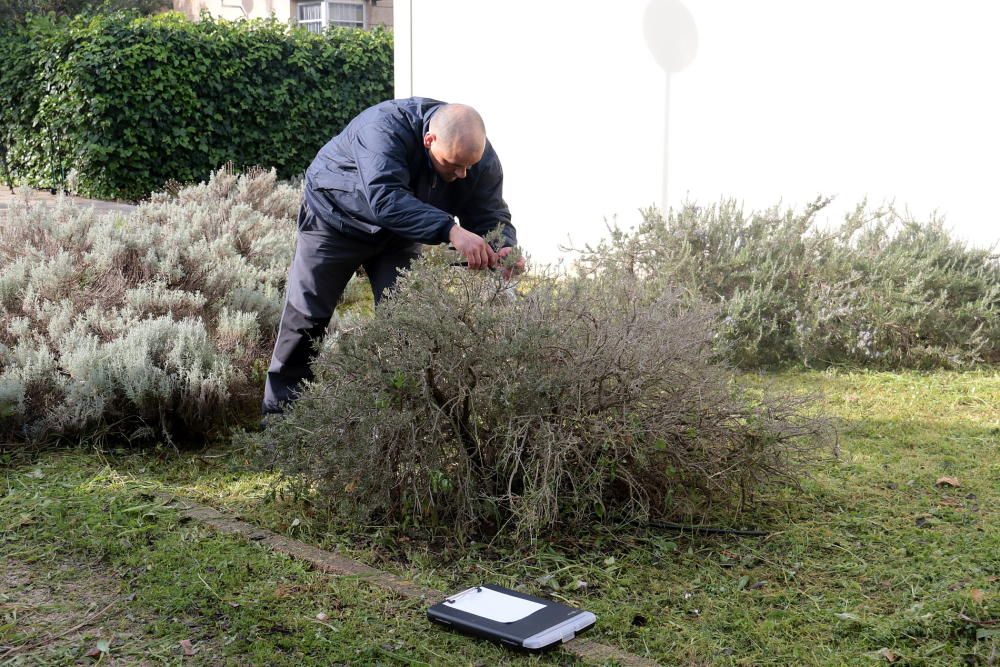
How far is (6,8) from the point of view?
22.5 m

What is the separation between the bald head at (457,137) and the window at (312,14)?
20880mm

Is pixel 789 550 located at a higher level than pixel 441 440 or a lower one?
lower

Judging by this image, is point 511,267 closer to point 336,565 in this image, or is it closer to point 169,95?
point 336,565

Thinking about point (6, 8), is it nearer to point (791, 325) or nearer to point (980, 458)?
point (791, 325)

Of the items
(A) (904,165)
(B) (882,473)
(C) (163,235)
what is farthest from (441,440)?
(A) (904,165)

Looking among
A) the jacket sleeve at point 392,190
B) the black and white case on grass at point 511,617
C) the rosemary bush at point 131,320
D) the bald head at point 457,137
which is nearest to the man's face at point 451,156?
the bald head at point 457,137

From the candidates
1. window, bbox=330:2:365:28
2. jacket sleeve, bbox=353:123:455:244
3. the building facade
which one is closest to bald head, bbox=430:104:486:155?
jacket sleeve, bbox=353:123:455:244

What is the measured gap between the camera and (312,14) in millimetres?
24328

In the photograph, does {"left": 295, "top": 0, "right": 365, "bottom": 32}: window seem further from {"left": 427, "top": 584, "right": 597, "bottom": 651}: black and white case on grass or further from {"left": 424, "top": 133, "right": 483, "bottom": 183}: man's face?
{"left": 427, "top": 584, "right": 597, "bottom": 651}: black and white case on grass

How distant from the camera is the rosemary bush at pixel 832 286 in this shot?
6.24m

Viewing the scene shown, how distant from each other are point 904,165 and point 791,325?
5.44 ft

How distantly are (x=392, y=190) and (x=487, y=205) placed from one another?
654mm

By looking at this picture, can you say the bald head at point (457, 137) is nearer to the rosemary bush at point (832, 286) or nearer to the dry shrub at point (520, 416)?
the dry shrub at point (520, 416)

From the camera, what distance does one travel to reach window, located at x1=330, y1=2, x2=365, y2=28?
23.8 metres
